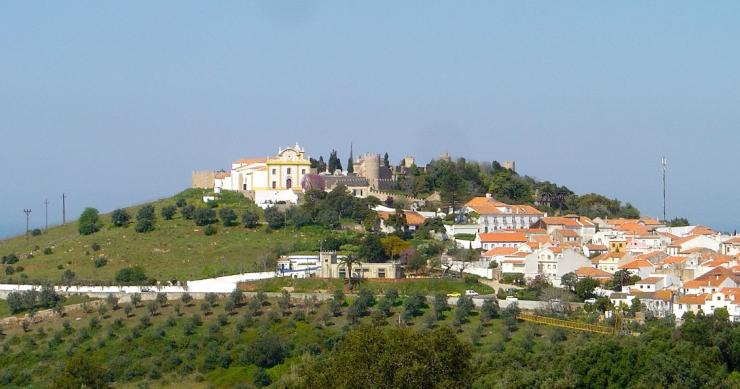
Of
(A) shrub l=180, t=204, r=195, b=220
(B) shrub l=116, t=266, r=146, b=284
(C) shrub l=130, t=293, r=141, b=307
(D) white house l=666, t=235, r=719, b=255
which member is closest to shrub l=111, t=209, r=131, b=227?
(A) shrub l=180, t=204, r=195, b=220

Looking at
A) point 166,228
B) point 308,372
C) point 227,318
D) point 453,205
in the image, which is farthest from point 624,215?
point 308,372

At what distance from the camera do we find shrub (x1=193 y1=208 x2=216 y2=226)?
70438mm

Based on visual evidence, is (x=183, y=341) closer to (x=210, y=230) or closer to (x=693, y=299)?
(x=210, y=230)

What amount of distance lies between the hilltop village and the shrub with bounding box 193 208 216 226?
426 centimetres

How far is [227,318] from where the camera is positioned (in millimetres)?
55500

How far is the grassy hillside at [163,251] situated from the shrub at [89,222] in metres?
0.40

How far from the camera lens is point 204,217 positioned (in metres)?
70.4

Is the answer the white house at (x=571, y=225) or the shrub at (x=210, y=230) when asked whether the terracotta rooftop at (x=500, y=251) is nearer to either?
the white house at (x=571, y=225)

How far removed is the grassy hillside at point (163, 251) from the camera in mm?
63156

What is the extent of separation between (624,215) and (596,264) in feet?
58.7

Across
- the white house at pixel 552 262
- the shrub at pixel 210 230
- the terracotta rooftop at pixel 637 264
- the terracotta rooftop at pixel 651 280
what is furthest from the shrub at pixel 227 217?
the terracotta rooftop at pixel 651 280

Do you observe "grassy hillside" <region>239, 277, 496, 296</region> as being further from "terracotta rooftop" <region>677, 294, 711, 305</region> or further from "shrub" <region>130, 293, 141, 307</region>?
"terracotta rooftop" <region>677, 294, 711, 305</region>

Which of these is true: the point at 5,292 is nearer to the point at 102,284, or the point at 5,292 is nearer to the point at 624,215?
the point at 102,284

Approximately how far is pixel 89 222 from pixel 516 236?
2189cm
